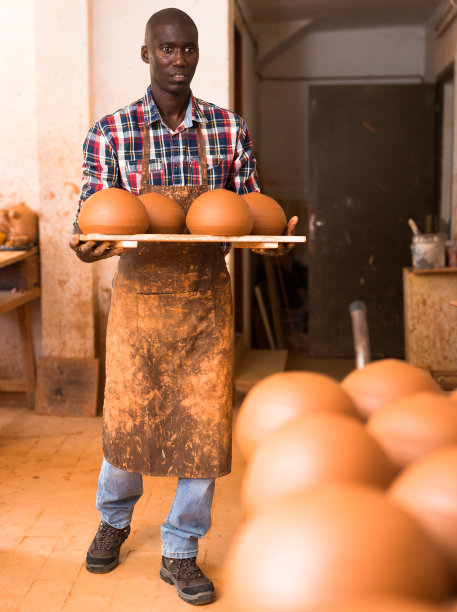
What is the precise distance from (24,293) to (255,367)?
68.3 inches

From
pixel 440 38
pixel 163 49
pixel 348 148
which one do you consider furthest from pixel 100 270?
pixel 440 38

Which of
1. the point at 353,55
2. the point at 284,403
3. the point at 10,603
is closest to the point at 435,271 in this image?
the point at 10,603

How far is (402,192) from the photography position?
6.20 meters

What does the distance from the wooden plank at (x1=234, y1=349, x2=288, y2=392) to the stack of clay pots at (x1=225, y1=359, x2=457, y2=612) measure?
3.64 m

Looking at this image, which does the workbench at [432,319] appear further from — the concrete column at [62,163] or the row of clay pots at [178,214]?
the row of clay pots at [178,214]

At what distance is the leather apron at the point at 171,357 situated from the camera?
2.26m

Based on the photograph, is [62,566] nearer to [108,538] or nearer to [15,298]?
[108,538]

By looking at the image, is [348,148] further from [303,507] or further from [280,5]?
[303,507]

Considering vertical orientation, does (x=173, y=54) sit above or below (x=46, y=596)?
above

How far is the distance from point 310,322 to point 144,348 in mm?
4197

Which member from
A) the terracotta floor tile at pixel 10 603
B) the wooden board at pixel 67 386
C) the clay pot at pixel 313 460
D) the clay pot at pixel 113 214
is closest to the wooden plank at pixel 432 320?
the wooden board at pixel 67 386

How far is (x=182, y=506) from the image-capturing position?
90.6 inches

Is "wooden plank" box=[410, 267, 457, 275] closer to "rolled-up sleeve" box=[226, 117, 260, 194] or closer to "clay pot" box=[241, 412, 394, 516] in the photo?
"rolled-up sleeve" box=[226, 117, 260, 194]

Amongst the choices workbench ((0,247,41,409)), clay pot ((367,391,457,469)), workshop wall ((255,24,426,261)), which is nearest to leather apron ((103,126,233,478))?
clay pot ((367,391,457,469))
